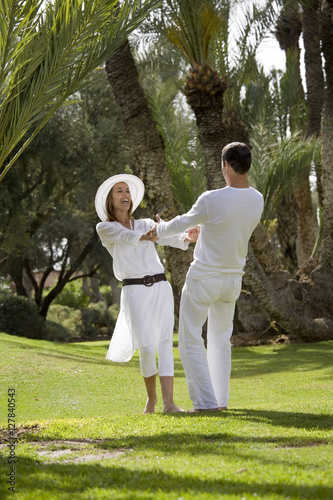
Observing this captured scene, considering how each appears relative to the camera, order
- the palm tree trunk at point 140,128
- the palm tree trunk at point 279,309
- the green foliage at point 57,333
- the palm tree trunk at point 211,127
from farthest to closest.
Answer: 1. the green foliage at point 57,333
2. the palm tree trunk at point 279,309
3. the palm tree trunk at point 211,127
4. the palm tree trunk at point 140,128

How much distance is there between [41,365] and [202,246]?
264 inches

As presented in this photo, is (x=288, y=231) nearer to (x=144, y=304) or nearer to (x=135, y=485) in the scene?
(x=144, y=304)

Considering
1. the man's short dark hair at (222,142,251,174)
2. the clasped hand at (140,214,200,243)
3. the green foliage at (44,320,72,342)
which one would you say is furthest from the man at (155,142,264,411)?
the green foliage at (44,320,72,342)

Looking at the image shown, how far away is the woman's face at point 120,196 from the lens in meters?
6.60

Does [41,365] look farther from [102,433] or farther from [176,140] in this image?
[176,140]

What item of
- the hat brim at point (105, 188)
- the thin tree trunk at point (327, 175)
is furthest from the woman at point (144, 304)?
the thin tree trunk at point (327, 175)

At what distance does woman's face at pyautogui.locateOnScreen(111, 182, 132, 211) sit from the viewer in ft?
21.7

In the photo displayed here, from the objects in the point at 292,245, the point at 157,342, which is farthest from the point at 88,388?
the point at 292,245

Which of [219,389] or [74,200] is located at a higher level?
[74,200]

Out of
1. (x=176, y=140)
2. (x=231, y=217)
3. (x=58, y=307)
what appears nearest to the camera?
(x=231, y=217)

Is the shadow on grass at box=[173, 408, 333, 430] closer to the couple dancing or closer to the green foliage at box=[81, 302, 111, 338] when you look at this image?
the couple dancing

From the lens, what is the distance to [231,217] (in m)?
5.74

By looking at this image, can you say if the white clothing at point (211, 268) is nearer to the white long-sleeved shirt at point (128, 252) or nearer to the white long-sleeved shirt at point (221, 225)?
the white long-sleeved shirt at point (221, 225)

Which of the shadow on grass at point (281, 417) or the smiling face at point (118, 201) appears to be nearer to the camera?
the shadow on grass at point (281, 417)
